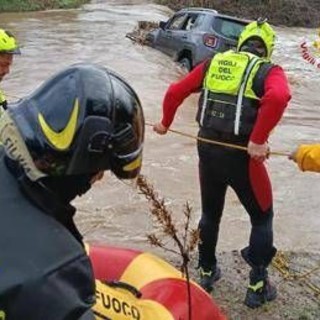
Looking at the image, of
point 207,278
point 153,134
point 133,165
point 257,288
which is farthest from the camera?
point 153,134

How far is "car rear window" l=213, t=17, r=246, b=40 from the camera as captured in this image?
1591cm

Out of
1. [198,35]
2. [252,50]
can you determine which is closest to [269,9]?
[198,35]

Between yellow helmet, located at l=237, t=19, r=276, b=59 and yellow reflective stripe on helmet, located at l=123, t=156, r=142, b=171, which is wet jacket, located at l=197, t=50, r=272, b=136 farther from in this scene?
yellow reflective stripe on helmet, located at l=123, t=156, r=142, b=171

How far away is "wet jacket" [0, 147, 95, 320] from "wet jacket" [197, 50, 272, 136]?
8.86 ft

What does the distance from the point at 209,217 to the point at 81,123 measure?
9.78 feet

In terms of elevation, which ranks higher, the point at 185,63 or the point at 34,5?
the point at 185,63

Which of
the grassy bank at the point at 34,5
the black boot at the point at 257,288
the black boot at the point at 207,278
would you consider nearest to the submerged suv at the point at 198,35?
the black boot at the point at 207,278

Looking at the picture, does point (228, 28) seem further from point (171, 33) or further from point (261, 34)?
point (261, 34)

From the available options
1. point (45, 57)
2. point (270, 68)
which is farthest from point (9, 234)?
point (45, 57)

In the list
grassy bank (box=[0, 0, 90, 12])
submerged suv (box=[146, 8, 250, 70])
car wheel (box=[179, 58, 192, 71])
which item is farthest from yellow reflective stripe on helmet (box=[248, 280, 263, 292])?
grassy bank (box=[0, 0, 90, 12])

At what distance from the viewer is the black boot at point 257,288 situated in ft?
15.8

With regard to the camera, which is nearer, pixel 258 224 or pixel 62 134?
pixel 62 134

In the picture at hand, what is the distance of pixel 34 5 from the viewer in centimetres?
3005

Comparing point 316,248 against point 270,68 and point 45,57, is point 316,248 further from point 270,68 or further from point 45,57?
point 45,57
